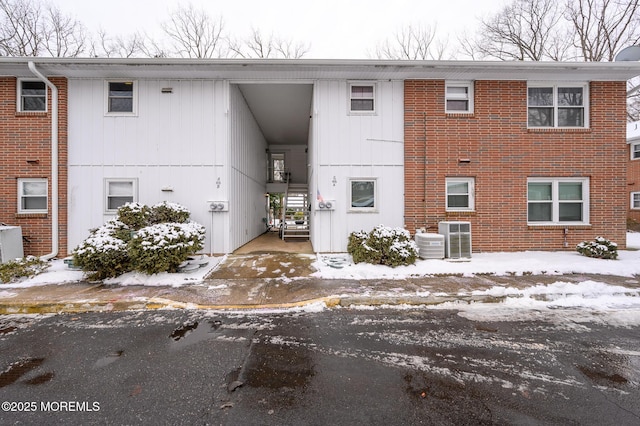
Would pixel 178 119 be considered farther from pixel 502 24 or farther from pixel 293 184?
pixel 502 24

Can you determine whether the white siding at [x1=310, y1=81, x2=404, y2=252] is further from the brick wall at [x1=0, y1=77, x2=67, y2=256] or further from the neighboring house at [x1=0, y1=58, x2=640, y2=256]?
the brick wall at [x1=0, y1=77, x2=67, y2=256]

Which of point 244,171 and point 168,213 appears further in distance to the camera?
point 244,171

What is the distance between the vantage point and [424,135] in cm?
859

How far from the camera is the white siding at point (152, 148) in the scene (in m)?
8.21

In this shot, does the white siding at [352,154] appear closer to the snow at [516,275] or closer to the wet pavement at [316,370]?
the snow at [516,275]

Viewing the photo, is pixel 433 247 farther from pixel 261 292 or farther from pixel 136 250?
pixel 136 250

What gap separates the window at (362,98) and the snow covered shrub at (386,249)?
13.5 feet

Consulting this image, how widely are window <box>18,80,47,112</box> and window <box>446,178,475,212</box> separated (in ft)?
42.4

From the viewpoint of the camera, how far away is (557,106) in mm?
8664

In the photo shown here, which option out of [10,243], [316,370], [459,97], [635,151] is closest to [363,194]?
[459,97]

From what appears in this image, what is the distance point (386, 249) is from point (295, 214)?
27.6ft

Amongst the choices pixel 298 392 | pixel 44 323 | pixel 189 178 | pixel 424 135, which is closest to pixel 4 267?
pixel 44 323

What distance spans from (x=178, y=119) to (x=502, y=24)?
22.1 metres

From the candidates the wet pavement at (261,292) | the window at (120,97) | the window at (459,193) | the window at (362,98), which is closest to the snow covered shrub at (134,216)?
the wet pavement at (261,292)
